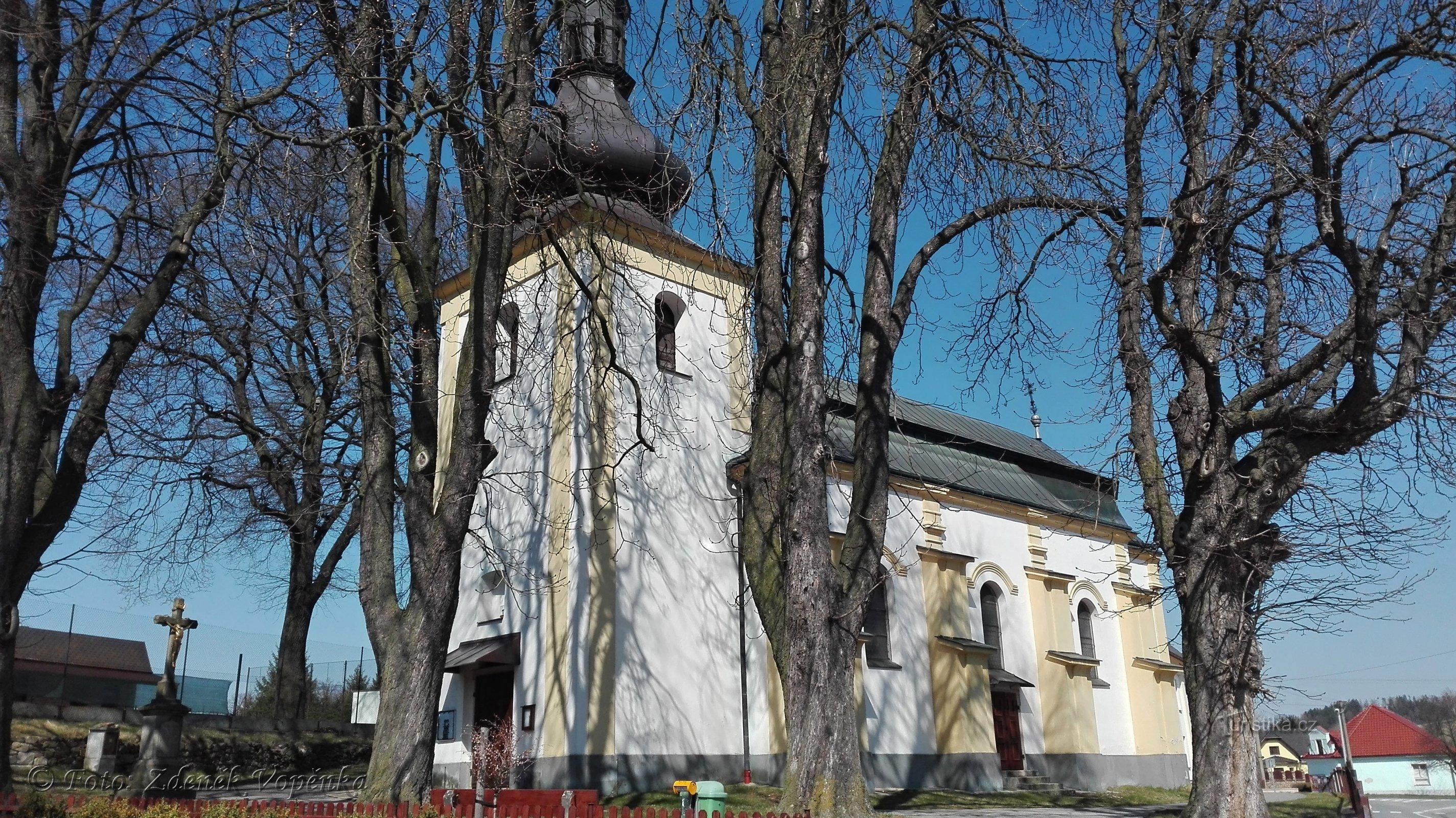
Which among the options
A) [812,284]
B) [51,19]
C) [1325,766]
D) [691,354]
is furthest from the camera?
[1325,766]

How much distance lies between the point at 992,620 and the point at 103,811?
18299 mm

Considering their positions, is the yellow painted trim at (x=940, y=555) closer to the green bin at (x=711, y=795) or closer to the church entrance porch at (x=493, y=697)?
the church entrance porch at (x=493, y=697)

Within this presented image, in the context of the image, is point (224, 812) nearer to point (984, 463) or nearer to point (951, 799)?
point (951, 799)

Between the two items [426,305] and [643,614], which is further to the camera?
[643,614]

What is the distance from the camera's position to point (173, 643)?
15.6 metres

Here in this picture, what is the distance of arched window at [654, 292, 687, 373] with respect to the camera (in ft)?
62.5

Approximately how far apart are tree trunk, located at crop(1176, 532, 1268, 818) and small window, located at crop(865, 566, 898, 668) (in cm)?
1085

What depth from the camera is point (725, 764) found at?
57.2ft

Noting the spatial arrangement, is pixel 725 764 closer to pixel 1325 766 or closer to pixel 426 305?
pixel 426 305

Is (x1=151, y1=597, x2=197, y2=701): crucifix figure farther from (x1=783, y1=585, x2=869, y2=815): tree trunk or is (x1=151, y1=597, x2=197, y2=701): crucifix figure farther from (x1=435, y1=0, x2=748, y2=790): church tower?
(x1=783, y1=585, x2=869, y2=815): tree trunk

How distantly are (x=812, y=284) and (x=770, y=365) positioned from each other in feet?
2.68

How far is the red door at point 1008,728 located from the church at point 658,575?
0.18 ft

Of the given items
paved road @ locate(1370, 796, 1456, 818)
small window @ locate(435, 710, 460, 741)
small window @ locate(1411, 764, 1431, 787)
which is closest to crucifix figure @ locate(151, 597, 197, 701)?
small window @ locate(435, 710, 460, 741)

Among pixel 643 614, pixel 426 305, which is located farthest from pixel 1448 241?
pixel 643 614
